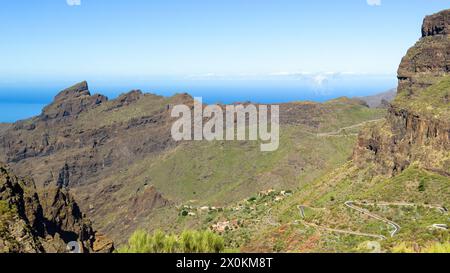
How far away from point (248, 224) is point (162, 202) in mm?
65454

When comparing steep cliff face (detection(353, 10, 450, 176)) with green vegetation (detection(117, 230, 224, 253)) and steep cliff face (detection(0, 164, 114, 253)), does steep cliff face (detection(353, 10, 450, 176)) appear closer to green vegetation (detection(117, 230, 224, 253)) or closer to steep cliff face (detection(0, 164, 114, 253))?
green vegetation (detection(117, 230, 224, 253))

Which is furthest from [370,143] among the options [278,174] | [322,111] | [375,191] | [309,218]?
[322,111]

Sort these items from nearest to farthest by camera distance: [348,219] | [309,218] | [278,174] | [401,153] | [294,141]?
[348,219] → [309,218] → [401,153] → [278,174] → [294,141]

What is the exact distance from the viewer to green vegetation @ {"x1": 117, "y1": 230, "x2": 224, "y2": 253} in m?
33.5

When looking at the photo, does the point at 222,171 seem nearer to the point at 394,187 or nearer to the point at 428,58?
the point at 428,58

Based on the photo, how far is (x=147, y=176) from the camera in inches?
7343

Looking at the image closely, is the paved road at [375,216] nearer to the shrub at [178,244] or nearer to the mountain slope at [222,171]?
the shrub at [178,244]

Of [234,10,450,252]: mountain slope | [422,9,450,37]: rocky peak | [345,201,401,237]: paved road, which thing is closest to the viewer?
[345,201,401,237]: paved road

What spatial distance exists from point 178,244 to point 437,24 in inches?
3601

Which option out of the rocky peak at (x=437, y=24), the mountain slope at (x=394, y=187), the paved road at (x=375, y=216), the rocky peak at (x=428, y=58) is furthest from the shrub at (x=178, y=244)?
the rocky peak at (x=437, y=24)

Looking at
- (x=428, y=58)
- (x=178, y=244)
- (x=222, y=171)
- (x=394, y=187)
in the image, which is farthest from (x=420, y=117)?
(x=222, y=171)

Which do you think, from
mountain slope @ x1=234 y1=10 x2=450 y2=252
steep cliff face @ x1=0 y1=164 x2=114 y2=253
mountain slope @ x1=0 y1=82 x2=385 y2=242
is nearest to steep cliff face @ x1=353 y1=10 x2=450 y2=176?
mountain slope @ x1=234 y1=10 x2=450 y2=252

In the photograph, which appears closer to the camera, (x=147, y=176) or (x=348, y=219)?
(x=348, y=219)
